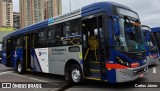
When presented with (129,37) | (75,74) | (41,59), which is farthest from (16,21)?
(129,37)

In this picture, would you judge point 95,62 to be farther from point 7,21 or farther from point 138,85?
point 7,21

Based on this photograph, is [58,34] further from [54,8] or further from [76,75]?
[54,8]

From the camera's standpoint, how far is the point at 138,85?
28.4ft

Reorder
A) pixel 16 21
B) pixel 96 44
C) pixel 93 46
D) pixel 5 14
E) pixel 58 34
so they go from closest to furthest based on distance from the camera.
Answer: pixel 96 44 → pixel 93 46 → pixel 58 34 → pixel 5 14 → pixel 16 21

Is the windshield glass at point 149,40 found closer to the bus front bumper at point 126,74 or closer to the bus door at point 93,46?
the bus door at point 93,46

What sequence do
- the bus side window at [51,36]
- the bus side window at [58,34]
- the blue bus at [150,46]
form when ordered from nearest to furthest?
the bus side window at [58,34] → the bus side window at [51,36] → the blue bus at [150,46]

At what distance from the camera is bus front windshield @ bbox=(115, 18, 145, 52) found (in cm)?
792

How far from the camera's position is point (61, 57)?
1037 centimetres

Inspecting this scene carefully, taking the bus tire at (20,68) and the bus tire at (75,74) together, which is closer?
the bus tire at (75,74)

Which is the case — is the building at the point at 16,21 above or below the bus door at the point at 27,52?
above

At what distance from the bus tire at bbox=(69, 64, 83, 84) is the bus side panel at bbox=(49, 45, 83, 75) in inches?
12.8

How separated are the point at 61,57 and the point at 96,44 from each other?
2.24 metres

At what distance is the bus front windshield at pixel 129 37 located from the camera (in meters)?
7.92

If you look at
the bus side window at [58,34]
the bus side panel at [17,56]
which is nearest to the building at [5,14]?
the bus side panel at [17,56]
